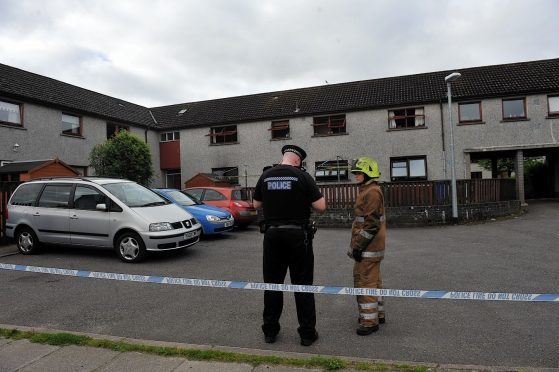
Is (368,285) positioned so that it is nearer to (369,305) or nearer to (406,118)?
(369,305)

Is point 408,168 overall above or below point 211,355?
above

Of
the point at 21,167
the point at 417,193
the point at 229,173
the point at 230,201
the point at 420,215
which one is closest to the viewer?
the point at 21,167

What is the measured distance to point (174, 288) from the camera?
601cm

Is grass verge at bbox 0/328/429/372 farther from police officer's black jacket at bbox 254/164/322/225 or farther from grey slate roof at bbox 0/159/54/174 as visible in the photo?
grey slate roof at bbox 0/159/54/174

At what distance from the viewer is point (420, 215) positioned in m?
14.1

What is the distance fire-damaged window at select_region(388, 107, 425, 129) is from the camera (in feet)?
67.7

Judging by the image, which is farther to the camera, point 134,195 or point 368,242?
point 134,195

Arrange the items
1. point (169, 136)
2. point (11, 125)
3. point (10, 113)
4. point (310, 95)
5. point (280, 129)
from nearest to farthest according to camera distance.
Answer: point (11, 125) → point (10, 113) → point (280, 129) → point (310, 95) → point (169, 136)

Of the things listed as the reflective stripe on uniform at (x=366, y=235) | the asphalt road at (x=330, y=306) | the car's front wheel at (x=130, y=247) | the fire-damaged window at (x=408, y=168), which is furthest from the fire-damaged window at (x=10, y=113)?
the fire-damaged window at (x=408, y=168)

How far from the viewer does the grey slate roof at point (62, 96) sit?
16.8 meters

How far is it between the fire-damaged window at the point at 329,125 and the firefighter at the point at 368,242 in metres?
18.0

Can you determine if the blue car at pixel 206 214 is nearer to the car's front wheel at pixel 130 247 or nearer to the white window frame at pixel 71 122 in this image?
the car's front wheel at pixel 130 247

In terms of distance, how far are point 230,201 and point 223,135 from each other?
1171cm

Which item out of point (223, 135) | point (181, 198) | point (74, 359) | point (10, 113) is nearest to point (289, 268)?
point (74, 359)
